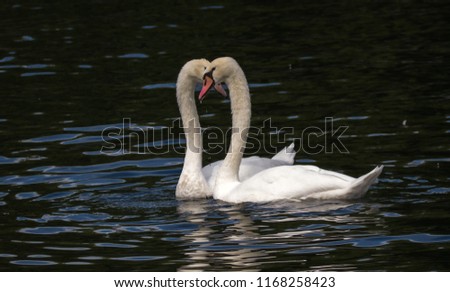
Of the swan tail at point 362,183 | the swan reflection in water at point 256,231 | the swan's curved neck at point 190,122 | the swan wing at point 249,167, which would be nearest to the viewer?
the swan reflection in water at point 256,231

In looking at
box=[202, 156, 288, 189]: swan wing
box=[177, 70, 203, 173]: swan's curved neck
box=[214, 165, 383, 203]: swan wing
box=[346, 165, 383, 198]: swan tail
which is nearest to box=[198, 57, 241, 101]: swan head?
box=[177, 70, 203, 173]: swan's curved neck

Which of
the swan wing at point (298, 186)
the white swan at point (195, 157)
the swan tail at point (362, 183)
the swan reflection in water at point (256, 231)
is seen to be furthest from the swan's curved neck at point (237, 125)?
the swan tail at point (362, 183)

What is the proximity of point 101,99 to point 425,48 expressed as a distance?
5.12 metres

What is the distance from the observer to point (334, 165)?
13.7 meters

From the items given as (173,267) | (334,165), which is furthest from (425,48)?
(173,267)

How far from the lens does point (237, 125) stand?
43.2ft

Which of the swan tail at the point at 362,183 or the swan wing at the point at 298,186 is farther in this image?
the swan wing at the point at 298,186

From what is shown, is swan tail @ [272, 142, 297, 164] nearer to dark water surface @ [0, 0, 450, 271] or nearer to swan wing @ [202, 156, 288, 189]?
swan wing @ [202, 156, 288, 189]

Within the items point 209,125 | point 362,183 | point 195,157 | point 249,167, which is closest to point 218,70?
point 195,157

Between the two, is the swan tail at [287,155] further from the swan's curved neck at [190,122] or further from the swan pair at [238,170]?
the swan's curved neck at [190,122]

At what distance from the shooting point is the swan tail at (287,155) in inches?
537

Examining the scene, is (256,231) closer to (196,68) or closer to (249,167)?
(249,167)

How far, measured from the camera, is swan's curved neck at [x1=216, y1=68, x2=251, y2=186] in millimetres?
12867

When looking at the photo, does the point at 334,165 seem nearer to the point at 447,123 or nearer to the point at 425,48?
the point at 447,123
